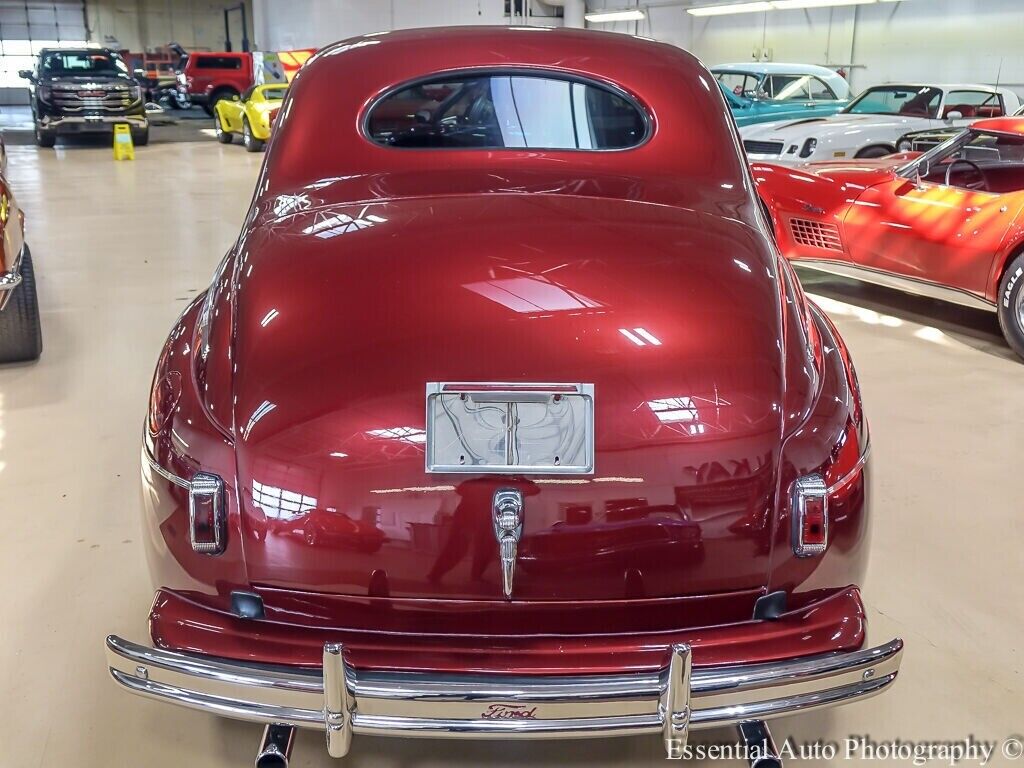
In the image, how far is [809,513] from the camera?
6.12ft

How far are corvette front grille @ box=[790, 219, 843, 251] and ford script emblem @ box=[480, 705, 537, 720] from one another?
5.07m

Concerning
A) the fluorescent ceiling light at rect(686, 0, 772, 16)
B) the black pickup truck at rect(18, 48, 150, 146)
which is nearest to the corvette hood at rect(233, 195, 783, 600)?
the black pickup truck at rect(18, 48, 150, 146)

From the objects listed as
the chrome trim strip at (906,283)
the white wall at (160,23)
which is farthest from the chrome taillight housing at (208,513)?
the white wall at (160,23)

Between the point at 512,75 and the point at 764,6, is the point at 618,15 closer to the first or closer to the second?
the point at 764,6

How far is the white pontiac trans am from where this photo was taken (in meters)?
9.34

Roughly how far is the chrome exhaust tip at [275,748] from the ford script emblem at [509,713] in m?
0.52

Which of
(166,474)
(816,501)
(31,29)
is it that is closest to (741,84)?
(816,501)

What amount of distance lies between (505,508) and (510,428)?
151 mm

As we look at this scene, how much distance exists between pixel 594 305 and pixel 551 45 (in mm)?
1225

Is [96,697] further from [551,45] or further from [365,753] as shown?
[551,45]

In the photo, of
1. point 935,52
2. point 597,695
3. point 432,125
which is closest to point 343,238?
point 432,125

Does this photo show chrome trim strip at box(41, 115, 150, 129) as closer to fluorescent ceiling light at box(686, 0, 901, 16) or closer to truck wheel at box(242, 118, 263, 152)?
truck wheel at box(242, 118, 263, 152)

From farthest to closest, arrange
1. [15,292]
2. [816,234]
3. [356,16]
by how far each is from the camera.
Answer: [356,16] → [816,234] → [15,292]

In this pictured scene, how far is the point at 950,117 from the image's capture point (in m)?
9.96
